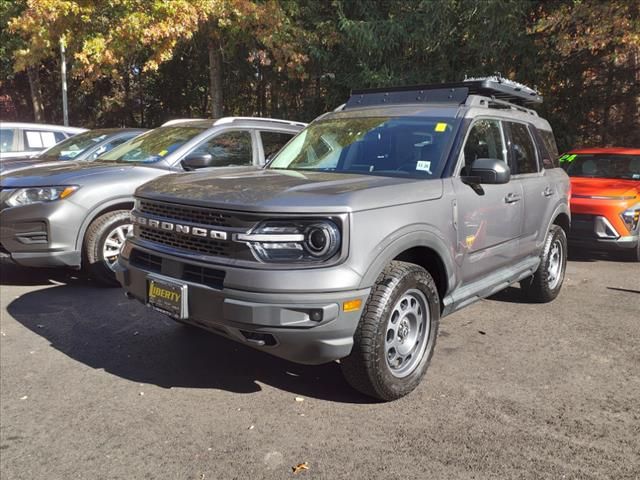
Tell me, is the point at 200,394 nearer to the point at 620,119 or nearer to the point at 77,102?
the point at 620,119

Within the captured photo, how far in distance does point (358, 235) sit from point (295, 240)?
35cm

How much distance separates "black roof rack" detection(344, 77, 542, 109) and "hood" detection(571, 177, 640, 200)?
2.92 meters

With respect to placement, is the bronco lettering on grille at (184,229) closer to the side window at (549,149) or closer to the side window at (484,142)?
→ the side window at (484,142)

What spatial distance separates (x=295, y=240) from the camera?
3.02 meters

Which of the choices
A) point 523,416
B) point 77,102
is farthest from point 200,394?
point 77,102

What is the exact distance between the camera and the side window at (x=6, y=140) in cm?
1017

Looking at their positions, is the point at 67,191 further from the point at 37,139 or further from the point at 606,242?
the point at 606,242

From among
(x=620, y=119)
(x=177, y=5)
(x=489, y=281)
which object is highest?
(x=177, y=5)

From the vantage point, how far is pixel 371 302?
3.21 metres

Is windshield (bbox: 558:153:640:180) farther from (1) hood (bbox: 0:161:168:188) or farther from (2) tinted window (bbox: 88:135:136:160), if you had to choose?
(2) tinted window (bbox: 88:135:136:160)

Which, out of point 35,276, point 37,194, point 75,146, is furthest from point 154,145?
point 75,146

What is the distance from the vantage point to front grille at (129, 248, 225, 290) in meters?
3.15

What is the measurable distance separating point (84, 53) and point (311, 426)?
44.3ft

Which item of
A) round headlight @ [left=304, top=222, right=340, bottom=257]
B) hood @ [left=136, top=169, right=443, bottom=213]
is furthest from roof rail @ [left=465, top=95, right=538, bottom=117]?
round headlight @ [left=304, top=222, right=340, bottom=257]
